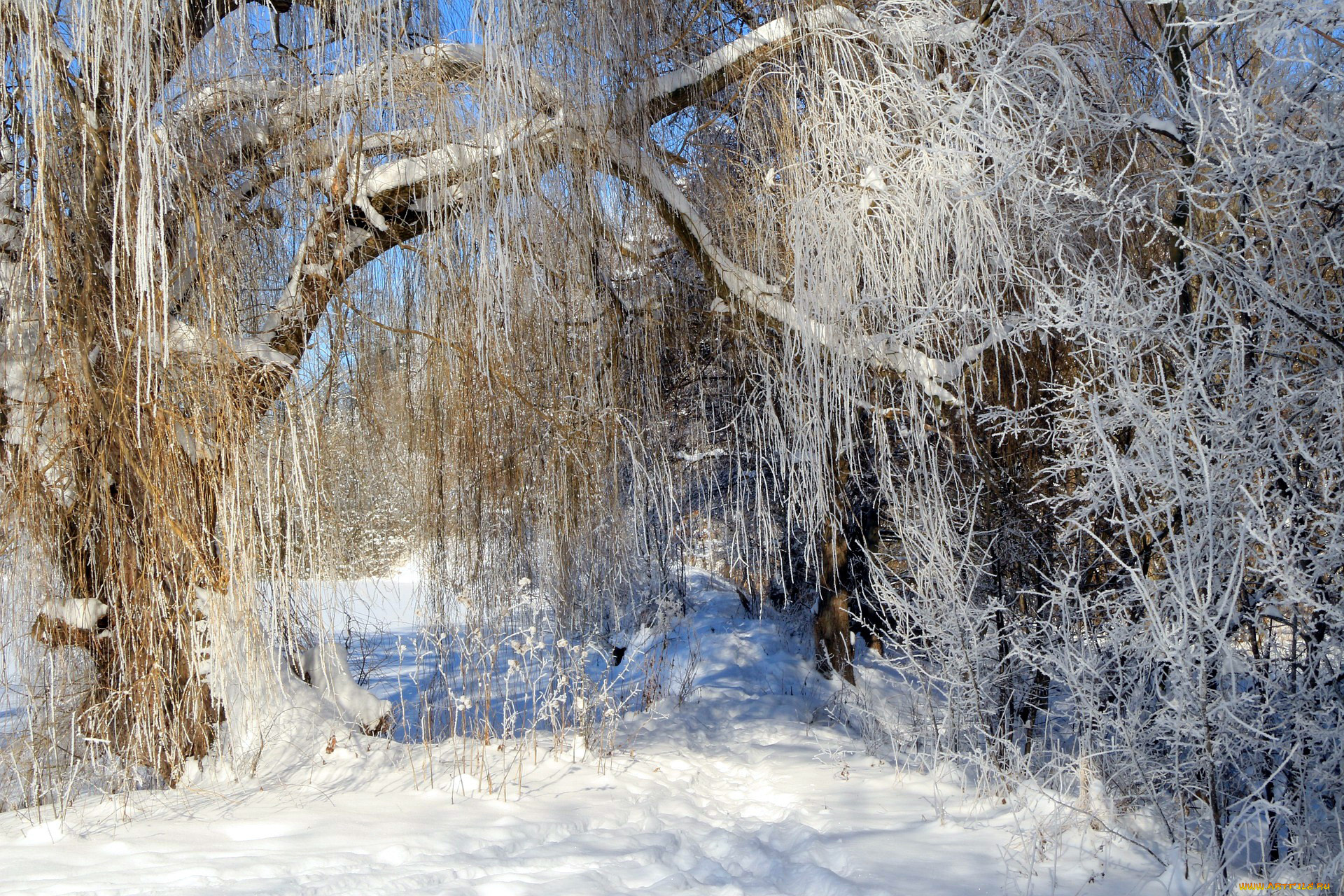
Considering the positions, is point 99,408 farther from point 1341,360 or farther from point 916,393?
point 1341,360

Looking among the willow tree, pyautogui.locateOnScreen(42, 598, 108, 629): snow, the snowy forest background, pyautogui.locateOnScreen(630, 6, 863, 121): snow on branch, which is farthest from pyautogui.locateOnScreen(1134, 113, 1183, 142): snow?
pyautogui.locateOnScreen(42, 598, 108, 629): snow

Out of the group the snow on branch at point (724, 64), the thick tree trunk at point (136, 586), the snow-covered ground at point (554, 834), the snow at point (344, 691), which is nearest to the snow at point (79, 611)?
the thick tree trunk at point (136, 586)

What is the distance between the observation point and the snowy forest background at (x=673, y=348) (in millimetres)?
→ 2844

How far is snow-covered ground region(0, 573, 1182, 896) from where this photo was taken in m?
2.70

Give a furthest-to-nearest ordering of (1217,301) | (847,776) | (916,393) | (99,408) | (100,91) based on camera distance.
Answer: (847,776) < (916,393) < (100,91) < (99,408) < (1217,301)

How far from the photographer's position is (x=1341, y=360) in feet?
8.80

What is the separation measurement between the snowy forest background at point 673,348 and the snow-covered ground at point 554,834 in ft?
0.86

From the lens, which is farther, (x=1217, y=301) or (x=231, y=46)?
(x=231, y=46)

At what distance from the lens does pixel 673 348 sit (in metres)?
4.82

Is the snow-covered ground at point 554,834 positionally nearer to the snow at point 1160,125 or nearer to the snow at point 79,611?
the snow at point 79,611

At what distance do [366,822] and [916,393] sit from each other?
108 inches

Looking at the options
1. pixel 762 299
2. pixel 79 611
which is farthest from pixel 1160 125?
pixel 79 611

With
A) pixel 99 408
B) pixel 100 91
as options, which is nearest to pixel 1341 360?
pixel 99 408

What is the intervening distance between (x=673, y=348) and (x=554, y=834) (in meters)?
2.53
